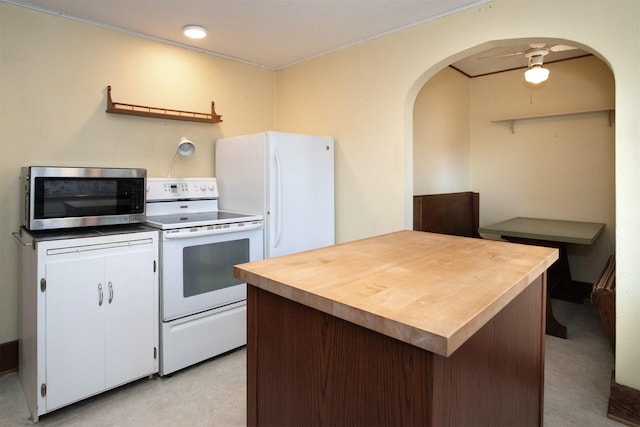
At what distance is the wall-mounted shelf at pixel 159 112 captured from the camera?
8.55 ft

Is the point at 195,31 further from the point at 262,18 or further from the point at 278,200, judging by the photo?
the point at 278,200

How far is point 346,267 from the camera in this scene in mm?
1244

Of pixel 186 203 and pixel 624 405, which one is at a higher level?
pixel 186 203

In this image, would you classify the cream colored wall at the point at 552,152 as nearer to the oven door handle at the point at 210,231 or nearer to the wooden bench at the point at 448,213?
the wooden bench at the point at 448,213

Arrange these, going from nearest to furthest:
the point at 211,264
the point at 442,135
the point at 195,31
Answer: the point at 211,264 < the point at 195,31 < the point at 442,135

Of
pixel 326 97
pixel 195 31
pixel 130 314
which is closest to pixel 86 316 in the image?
pixel 130 314

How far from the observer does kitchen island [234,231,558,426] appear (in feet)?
2.75

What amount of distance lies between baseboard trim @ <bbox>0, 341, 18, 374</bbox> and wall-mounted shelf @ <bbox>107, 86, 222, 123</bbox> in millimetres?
1620

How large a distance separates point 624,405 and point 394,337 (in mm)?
1879

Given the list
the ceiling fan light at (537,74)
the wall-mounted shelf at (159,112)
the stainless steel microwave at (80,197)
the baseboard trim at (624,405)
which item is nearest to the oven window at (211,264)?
the stainless steel microwave at (80,197)

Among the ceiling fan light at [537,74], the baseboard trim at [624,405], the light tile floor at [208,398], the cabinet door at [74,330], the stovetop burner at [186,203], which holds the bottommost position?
the light tile floor at [208,398]

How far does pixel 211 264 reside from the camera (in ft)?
8.07

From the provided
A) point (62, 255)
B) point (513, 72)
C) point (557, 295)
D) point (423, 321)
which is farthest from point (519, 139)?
point (62, 255)

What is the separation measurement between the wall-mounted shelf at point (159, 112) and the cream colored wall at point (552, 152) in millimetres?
3081
